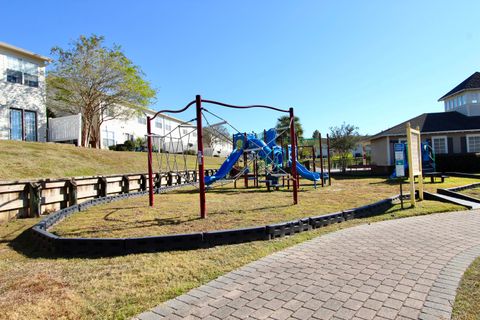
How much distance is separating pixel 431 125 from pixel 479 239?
79.9ft

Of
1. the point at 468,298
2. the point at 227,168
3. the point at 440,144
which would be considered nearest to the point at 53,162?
the point at 227,168

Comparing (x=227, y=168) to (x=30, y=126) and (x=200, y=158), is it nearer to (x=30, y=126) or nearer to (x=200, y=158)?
(x=200, y=158)

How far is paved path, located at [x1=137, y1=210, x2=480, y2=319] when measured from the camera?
329 centimetres

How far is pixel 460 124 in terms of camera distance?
86.5 feet

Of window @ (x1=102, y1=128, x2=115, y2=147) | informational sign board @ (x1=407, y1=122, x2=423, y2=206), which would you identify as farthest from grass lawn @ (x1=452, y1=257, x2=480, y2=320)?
window @ (x1=102, y1=128, x2=115, y2=147)

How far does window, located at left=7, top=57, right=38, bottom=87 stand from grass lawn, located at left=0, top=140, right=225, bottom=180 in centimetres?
731

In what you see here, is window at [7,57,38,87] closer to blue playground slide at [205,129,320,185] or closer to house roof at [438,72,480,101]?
blue playground slide at [205,129,320,185]

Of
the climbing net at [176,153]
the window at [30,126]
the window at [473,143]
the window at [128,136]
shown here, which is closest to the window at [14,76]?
the window at [30,126]

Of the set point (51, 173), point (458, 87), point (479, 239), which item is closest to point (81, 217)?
point (51, 173)

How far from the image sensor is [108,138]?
120ft

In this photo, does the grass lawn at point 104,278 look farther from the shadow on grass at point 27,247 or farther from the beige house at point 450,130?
the beige house at point 450,130

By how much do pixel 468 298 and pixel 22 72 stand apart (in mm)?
27946

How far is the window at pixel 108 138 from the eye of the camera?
35656 mm

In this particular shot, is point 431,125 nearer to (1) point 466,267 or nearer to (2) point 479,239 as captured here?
(2) point 479,239
